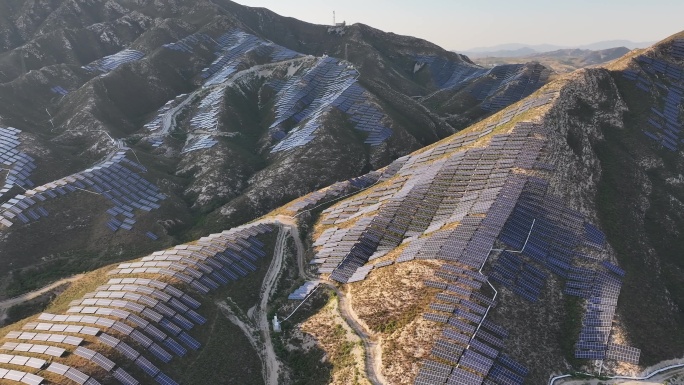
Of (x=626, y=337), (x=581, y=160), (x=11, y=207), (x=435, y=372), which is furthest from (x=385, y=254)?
(x=11, y=207)

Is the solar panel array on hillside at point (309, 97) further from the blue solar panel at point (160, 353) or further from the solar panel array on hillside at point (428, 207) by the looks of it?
the blue solar panel at point (160, 353)

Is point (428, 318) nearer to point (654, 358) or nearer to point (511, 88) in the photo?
point (654, 358)

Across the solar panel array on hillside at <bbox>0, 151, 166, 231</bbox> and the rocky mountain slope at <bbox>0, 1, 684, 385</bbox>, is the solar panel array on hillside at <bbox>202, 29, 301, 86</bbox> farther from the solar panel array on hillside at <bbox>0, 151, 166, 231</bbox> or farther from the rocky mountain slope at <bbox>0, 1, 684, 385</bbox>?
the solar panel array on hillside at <bbox>0, 151, 166, 231</bbox>

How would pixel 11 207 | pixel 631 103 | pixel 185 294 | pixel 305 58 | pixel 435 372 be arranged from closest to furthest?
pixel 435 372 < pixel 185 294 < pixel 11 207 < pixel 631 103 < pixel 305 58

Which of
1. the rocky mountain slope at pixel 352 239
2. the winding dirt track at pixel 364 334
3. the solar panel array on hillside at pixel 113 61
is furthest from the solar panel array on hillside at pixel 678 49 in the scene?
the solar panel array on hillside at pixel 113 61

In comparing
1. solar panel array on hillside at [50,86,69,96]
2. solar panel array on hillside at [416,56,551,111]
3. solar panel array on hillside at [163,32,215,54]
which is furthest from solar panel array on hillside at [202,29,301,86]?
solar panel array on hillside at [416,56,551,111]

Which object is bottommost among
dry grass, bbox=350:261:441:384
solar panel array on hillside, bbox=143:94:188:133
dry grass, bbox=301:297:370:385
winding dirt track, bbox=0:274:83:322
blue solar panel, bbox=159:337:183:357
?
winding dirt track, bbox=0:274:83:322
